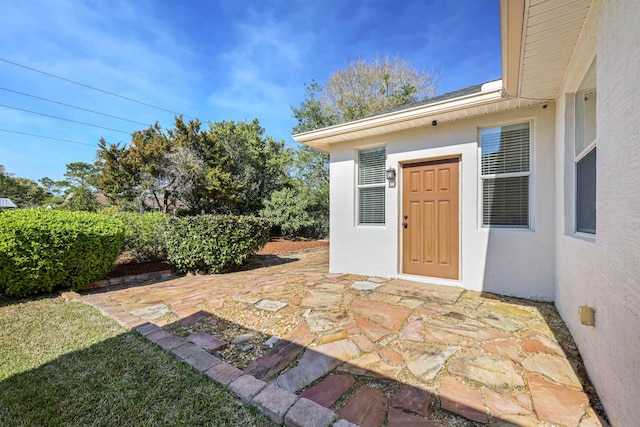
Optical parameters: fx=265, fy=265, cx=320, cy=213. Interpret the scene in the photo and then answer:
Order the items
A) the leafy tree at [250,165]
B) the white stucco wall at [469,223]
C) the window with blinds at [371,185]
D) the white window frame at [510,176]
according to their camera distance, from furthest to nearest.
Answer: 1. the leafy tree at [250,165]
2. the window with blinds at [371,185]
3. the white window frame at [510,176]
4. the white stucco wall at [469,223]

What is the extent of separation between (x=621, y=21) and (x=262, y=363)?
3.06 metres

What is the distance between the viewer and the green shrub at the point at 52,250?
3.52 meters

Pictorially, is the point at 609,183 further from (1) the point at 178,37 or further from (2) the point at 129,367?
(1) the point at 178,37

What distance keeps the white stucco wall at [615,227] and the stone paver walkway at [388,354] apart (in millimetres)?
284

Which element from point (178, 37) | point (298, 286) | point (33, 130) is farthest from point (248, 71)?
point (33, 130)

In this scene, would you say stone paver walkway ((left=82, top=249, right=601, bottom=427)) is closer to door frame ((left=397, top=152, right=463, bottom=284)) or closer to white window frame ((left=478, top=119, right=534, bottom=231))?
door frame ((left=397, top=152, right=463, bottom=284))

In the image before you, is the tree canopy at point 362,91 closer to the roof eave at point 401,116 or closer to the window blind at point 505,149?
the roof eave at point 401,116

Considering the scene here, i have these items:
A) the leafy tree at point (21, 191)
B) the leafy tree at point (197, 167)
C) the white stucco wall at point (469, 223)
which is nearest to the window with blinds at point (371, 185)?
the white stucco wall at point (469, 223)

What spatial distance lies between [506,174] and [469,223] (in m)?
0.82

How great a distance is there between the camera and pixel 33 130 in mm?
16922

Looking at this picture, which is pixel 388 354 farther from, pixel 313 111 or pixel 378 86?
pixel 378 86

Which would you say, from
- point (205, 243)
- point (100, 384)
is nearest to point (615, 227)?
point (100, 384)

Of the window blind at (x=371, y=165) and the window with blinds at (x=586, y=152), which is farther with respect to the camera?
the window blind at (x=371, y=165)

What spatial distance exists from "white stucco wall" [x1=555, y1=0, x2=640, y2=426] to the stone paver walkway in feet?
0.93
